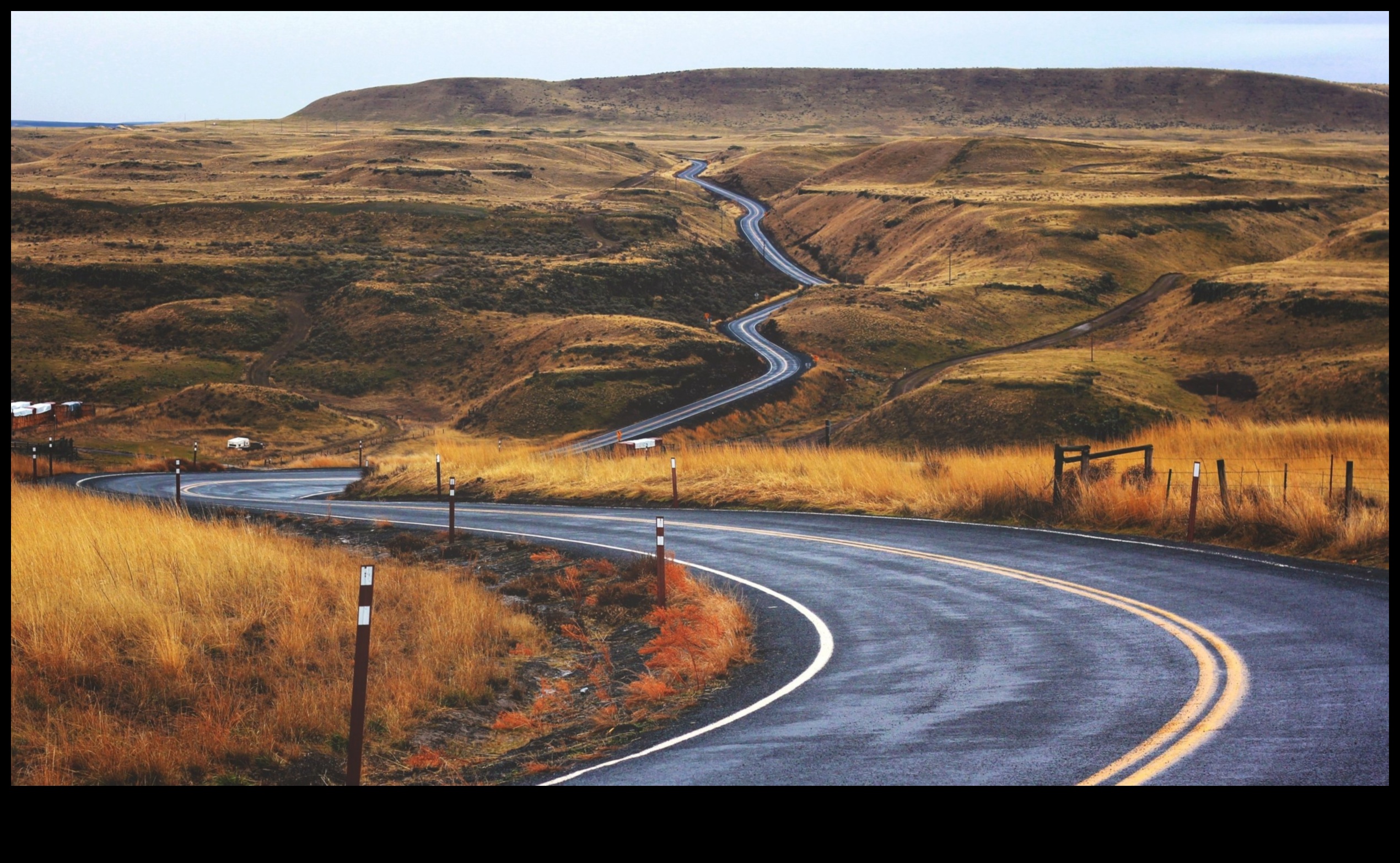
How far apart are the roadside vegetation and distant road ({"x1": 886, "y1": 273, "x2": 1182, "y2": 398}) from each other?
53397 mm

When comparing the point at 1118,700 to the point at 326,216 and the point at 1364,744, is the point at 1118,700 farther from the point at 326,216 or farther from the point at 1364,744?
the point at 326,216

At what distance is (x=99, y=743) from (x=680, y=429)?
182 feet

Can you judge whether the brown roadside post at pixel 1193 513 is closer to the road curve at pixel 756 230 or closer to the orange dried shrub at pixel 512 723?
the orange dried shrub at pixel 512 723

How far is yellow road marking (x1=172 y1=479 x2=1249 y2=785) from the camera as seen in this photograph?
7617mm

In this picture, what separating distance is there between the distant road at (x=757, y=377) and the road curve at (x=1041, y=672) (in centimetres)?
3466

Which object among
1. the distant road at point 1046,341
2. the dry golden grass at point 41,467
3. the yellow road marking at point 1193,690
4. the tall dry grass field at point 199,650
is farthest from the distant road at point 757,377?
the tall dry grass field at point 199,650

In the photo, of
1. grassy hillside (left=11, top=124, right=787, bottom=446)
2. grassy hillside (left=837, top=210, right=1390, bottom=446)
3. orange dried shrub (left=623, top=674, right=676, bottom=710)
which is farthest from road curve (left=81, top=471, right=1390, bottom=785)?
grassy hillside (left=11, top=124, right=787, bottom=446)

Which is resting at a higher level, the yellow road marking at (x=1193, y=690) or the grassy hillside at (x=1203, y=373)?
the grassy hillside at (x=1203, y=373)

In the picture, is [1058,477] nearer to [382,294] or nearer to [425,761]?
[425,761]

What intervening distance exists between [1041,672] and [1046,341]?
232 feet

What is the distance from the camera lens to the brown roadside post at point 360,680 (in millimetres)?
8008

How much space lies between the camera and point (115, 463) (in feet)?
188

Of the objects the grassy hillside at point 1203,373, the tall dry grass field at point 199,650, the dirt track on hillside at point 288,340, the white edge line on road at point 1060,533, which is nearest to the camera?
the tall dry grass field at point 199,650

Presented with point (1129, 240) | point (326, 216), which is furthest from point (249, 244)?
point (1129, 240)
